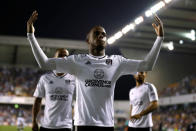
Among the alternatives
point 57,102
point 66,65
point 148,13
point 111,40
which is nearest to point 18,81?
point 111,40

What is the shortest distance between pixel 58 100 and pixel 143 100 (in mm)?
2141

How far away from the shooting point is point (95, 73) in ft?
10.5

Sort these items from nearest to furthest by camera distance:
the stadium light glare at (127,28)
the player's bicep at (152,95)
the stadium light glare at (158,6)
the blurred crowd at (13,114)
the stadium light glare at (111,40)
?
the player's bicep at (152,95)
the stadium light glare at (158,6)
the stadium light glare at (127,28)
the stadium light glare at (111,40)
the blurred crowd at (13,114)

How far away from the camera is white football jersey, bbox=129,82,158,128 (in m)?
6.61

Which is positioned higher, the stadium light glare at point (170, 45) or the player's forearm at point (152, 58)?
the stadium light glare at point (170, 45)

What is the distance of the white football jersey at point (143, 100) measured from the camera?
6.61 meters

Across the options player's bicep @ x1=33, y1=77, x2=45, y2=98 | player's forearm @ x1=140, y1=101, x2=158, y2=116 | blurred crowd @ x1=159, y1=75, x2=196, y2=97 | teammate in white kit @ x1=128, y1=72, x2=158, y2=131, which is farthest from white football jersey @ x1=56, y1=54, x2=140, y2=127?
blurred crowd @ x1=159, y1=75, x2=196, y2=97

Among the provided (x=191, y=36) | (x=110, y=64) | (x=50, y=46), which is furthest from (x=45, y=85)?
(x=50, y=46)

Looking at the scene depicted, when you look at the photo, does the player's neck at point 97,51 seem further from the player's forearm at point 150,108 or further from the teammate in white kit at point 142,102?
the teammate in white kit at point 142,102

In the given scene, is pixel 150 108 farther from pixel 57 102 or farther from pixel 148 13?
pixel 148 13

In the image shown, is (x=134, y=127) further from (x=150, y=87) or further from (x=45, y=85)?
(x=45, y=85)

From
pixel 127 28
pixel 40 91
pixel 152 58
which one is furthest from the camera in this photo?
pixel 127 28

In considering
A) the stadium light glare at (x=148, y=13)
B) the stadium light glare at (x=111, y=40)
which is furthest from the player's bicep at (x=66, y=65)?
the stadium light glare at (x=111, y=40)

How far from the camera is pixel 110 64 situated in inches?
130
